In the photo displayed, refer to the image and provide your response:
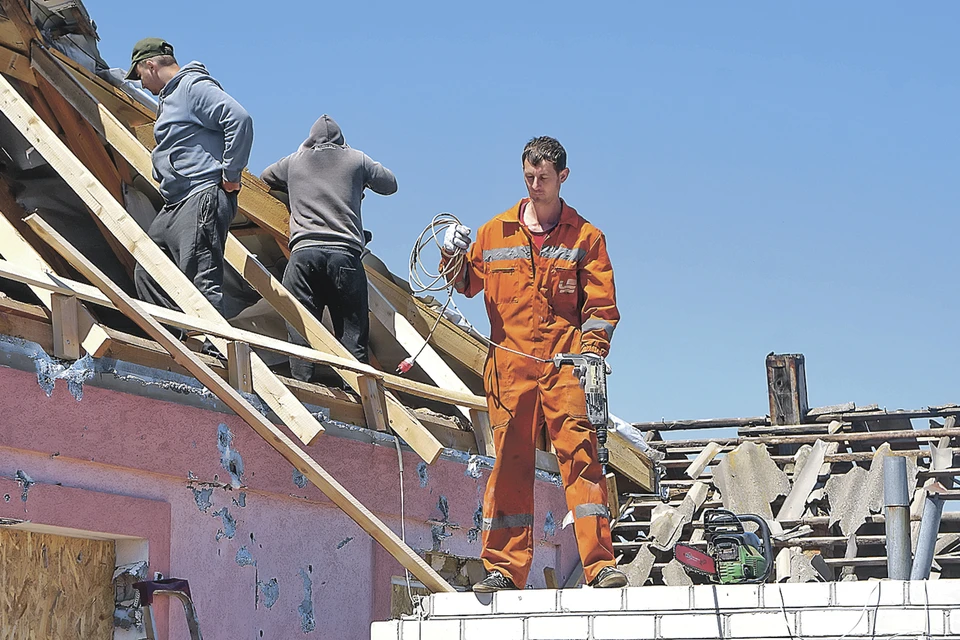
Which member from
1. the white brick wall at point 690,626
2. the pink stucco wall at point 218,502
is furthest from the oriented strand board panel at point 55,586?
the white brick wall at point 690,626

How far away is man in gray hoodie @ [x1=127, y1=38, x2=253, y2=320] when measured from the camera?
6.29 metres

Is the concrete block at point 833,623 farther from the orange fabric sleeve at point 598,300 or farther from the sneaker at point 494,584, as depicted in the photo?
the orange fabric sleeve at point 598,300

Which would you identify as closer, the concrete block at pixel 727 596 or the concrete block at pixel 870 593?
the concrete block at pixel 870 593

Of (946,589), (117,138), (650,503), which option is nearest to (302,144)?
(117,138)

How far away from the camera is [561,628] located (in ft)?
14.9

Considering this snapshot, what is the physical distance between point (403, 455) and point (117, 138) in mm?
2266

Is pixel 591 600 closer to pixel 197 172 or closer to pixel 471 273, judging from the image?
pixel 471 273

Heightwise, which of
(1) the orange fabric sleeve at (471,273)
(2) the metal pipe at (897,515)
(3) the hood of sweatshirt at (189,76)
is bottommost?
(2) the metal pipe at (897,515)

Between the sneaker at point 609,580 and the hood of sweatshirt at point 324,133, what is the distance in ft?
10.8

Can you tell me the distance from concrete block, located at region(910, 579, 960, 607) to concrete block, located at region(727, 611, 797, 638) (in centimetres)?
39

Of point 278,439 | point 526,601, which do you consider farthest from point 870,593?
point 278,439

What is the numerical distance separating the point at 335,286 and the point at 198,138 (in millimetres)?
1053

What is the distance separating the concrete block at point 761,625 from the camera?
13.9 ft

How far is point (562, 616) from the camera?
4547mm
